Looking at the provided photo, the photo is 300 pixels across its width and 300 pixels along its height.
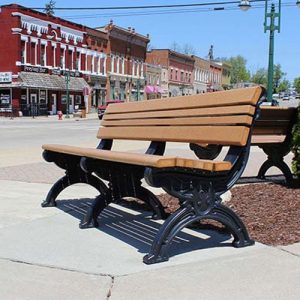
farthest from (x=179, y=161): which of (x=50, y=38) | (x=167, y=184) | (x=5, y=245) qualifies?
(x=50, y=38)

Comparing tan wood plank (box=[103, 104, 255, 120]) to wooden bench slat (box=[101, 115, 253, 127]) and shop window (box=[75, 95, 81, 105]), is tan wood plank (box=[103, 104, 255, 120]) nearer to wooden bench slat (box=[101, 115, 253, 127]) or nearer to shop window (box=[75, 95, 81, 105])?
wooden bench slat (box=[101, 115, 253, 127])

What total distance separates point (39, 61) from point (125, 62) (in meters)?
18.7

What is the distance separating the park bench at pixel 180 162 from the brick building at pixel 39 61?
134 feet

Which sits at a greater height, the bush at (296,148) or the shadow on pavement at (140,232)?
the bush at (296,148)

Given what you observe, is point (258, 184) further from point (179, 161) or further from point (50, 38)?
point (50, 38)

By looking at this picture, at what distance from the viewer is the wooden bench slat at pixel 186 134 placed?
4551mm

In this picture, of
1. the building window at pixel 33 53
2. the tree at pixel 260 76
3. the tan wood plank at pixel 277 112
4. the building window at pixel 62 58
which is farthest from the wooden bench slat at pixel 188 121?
the tree at pixel 260 76

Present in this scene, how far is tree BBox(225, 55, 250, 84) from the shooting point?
121875mm

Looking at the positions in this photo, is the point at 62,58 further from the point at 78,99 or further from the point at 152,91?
the point at 152,91

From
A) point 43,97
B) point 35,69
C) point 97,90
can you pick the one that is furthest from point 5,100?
point 97,90

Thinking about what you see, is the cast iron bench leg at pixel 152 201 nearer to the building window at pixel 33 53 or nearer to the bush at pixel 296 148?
the bush at pixel 296 148

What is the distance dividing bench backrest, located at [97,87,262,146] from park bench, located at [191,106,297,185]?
5.30 feet

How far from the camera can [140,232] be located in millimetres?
5422

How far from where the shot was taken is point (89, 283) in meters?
3.86
